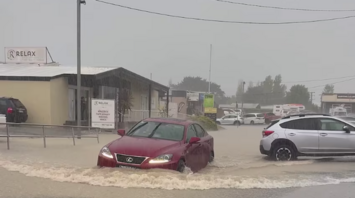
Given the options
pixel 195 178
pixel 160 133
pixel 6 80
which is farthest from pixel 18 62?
pixel 195 178

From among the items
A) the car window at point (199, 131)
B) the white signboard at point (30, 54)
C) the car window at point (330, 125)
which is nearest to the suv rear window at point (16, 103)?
the white signboard at point (30, 54)

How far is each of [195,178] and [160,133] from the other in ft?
6.09

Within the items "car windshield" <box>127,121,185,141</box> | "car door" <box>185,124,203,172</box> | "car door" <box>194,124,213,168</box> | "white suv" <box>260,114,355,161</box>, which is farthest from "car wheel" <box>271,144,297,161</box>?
"car windshield" <box>127,121,185,141</box>

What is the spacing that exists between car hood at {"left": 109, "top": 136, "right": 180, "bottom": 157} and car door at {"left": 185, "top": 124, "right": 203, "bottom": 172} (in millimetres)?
377

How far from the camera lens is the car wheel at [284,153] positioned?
454 inches

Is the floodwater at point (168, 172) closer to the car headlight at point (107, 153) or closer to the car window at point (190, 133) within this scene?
the car headlight at point (107, 153)

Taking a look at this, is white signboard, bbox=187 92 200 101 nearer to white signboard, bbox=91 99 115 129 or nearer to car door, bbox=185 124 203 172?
white signboard, bbox=91 99 115 129

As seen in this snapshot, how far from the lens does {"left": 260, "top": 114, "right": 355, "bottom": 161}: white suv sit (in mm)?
11344

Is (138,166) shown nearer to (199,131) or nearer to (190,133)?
(190,133)

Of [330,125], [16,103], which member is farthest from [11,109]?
[330,125]

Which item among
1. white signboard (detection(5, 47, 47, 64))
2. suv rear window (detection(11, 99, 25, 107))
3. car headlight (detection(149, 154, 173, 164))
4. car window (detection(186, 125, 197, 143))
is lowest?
car headlight (detection(149, 154, 173, 164))

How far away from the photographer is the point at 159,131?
9047 millimetres

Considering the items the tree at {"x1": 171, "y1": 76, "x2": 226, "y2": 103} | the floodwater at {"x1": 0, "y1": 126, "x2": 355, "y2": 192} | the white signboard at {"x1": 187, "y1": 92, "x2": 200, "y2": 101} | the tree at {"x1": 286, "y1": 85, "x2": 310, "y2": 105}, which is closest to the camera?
the floodwater at {"x1": 0, "y1": 126, "x2": 355, "y2": 192}

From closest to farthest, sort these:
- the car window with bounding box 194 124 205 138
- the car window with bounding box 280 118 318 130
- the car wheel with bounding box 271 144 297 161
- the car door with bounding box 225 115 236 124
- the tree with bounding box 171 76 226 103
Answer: the car window with bounding box 194 124 205 138
the car wheel with bounding box 271 144 297 161
the car window with bounding box 280 118 318 130
the car door with bounding box 225 115 236 124
the tree with bounding box 171 76 226 103
